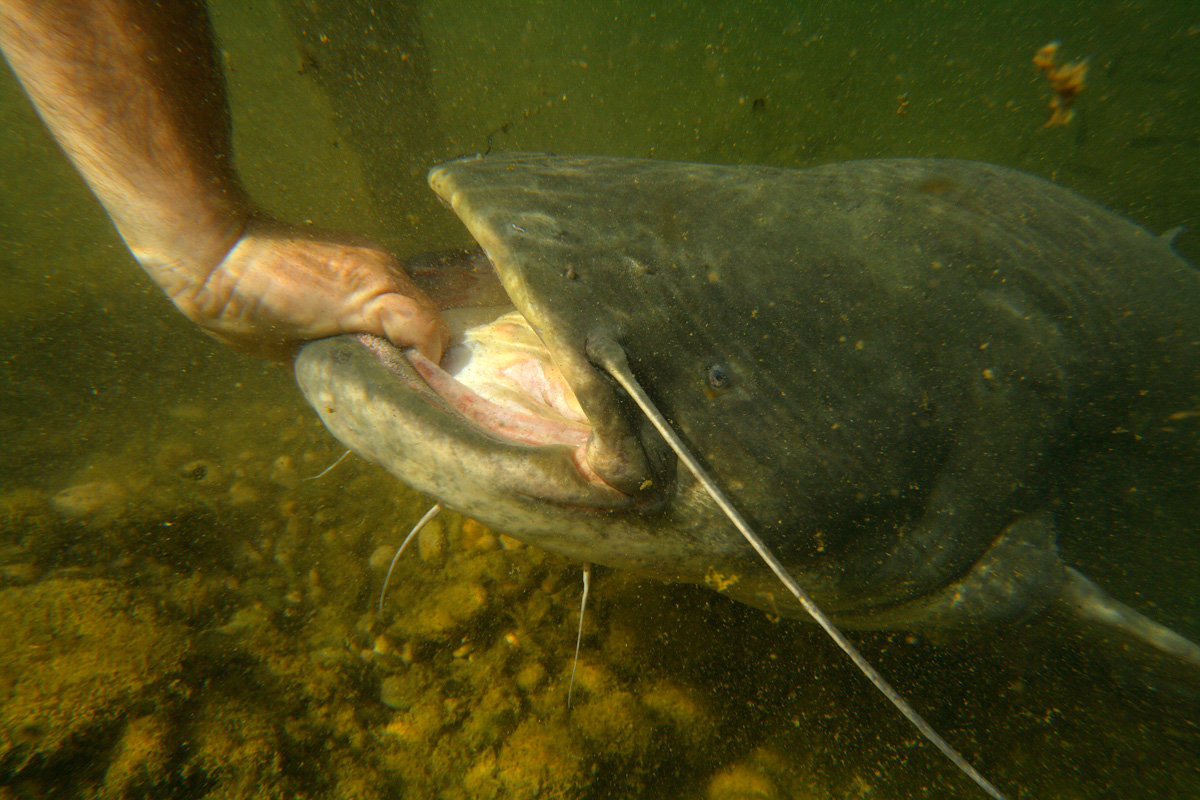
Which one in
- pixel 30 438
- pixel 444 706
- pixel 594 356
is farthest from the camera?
pixel 30 438

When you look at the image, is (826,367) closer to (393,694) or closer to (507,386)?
(507,386)

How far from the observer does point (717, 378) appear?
1266 mm

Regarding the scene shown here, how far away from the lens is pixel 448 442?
3.76 feet

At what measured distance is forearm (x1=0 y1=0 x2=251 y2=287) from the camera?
110cm

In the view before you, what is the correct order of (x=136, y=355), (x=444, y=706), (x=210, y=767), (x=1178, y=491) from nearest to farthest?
(x=210, y=767) < (x=444, y=706) < (x=1178, y=491) < (x=136, y=355)

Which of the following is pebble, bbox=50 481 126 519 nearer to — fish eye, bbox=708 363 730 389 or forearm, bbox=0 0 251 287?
forearm, bbox=0 0 251 287

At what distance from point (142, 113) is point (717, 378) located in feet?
5.71

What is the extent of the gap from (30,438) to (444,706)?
549cm

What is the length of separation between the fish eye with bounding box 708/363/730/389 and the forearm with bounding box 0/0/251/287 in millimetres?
1560

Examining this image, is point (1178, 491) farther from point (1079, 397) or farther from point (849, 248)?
point (849, 248)

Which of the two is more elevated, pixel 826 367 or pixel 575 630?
pixel 826 367

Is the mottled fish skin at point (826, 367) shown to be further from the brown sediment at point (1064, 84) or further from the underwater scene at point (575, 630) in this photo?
the brown sediment at point (1064, 84)

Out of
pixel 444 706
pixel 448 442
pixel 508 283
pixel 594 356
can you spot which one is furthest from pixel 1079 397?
pixel 444 706

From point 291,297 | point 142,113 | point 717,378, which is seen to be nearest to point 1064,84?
point 717,378
